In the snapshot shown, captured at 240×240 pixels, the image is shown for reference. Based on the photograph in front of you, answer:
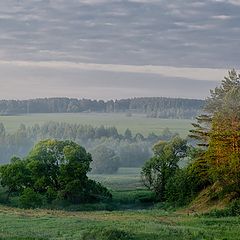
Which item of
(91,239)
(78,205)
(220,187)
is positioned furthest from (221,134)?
(91,239)

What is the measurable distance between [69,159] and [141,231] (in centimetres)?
3733

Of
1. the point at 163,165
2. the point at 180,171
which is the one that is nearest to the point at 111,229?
the point at 180,171

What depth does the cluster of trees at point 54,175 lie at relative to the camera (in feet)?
222

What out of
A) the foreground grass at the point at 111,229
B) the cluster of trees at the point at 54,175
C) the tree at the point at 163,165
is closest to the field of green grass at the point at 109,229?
the foreground grass at the point at 111,229

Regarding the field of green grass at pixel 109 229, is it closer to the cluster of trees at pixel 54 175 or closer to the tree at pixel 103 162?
the cluster of trees at pixel 54 175

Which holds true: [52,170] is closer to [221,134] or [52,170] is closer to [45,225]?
[221,134]

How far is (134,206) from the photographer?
72.9 meters

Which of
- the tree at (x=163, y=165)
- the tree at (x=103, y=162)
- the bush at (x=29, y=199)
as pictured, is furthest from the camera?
the tree at (x=103, y=162)

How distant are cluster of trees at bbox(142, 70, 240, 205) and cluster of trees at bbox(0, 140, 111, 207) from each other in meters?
10.0

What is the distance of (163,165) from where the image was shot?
8100cm

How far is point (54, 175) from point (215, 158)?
1946 centimetres

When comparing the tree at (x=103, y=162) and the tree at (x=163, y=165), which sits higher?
the tree at (x=163, y=165)

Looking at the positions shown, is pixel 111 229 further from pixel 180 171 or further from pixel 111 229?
pixel 180 171

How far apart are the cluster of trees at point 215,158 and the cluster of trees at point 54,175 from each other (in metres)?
10.0
